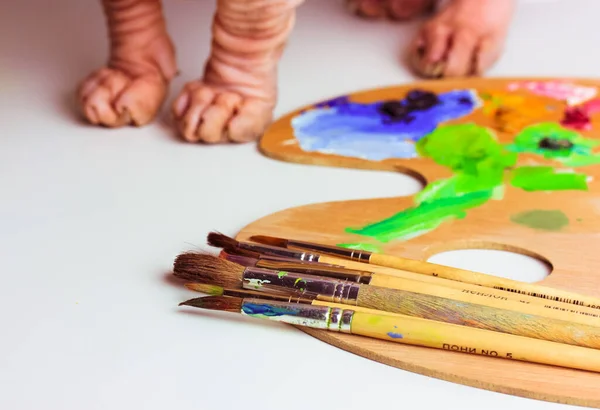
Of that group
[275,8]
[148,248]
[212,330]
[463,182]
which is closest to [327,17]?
[275,8]

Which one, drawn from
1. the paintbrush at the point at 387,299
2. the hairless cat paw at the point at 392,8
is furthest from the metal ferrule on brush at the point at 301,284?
the hairless cat paw at the point at 392,8

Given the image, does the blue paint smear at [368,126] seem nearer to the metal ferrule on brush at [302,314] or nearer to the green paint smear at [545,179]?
the green paint smear at [545,179]

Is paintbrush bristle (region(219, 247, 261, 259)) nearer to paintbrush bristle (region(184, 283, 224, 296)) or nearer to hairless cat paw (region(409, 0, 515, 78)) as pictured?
paintbrush bristle (region(184, 283, 224, 296))

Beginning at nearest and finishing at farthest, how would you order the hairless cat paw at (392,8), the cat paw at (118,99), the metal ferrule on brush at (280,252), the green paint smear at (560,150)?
the metal ferrule on brush at (280,252) < the green paint smear at (560,150) < the cat paw at (118,99) < the hairless cat paw at (392,8)

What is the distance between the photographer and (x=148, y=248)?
83 centimetres

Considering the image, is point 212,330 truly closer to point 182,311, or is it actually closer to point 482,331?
point 182,311

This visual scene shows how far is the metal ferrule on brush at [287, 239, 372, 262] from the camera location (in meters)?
0.74

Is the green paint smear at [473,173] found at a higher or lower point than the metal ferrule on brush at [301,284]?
higher

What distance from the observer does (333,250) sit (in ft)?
2.48

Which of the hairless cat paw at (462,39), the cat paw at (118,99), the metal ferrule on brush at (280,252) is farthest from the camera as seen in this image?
the hairless cat paw at (462,39)

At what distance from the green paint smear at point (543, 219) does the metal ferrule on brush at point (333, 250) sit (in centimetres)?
18

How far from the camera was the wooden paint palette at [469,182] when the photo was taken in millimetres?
659

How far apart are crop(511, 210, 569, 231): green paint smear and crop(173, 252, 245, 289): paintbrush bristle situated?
30 centimetres

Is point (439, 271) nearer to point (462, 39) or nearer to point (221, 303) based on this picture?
point (221, 303)
